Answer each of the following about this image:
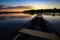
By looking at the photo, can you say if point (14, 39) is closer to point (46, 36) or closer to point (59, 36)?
point (46, 36)

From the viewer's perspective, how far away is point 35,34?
306 inches

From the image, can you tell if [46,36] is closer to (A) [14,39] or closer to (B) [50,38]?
(B) [50,38]

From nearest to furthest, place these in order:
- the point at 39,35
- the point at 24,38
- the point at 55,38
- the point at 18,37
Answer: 1. the point at 55,38
2. the point at 39,35
3. the point at 18,37
4. the point at 24,38

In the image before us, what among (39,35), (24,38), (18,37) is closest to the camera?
(39,35)

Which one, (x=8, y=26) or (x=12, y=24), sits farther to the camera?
(x=12, y=24)

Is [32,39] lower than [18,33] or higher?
lower

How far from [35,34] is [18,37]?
129 centimetres

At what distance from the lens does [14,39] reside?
25.4 ft

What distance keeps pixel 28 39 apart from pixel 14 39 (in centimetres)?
172

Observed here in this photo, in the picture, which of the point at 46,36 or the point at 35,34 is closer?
the point at 46,36

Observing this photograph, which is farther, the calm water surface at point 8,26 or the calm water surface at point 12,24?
the calm water surface at point 12,24

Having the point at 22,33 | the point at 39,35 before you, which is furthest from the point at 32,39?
the point at 39,35

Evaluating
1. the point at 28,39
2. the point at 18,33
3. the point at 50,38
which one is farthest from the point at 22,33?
the point at 50,38

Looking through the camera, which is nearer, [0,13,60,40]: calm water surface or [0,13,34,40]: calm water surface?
[0,13,34,40]: calm water surface
